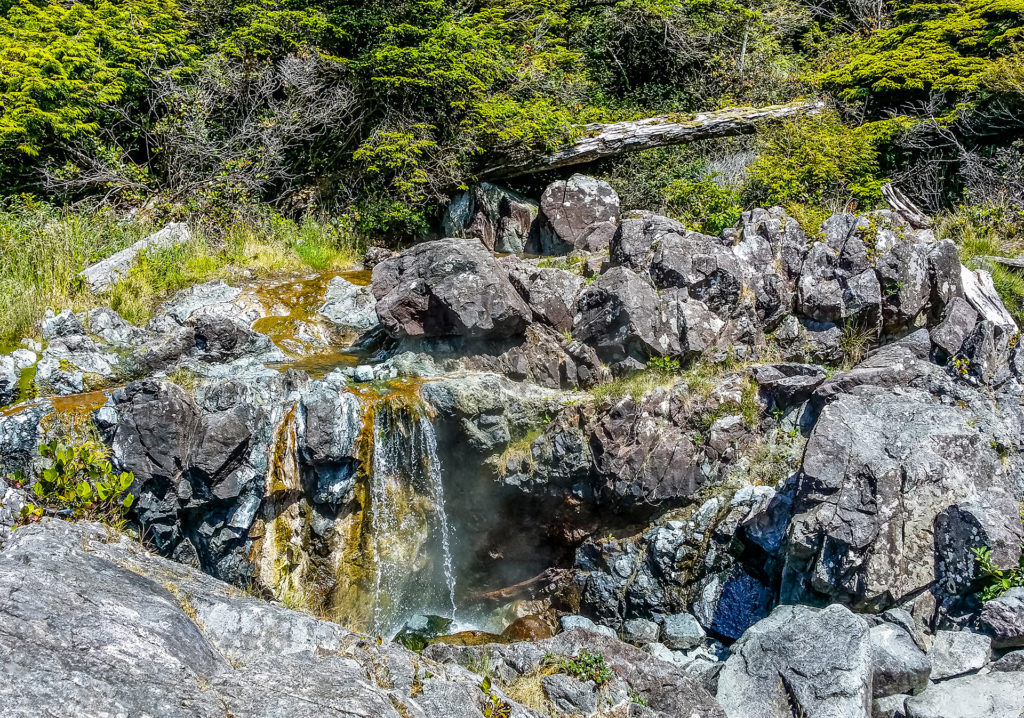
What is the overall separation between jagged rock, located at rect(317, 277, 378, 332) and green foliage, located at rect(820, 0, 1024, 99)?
10.7 metres

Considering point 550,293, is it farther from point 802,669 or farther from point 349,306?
point 802,669

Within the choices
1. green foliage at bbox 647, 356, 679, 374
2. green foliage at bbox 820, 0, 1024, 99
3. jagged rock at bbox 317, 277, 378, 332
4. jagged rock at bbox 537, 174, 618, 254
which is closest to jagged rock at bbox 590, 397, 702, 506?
green foliage at bbox 647, 356, 679, 374

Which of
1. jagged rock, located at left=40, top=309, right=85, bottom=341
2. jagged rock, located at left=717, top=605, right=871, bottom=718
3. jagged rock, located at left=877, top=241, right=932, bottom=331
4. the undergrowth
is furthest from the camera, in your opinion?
the undergrowth

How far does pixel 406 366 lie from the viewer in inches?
343

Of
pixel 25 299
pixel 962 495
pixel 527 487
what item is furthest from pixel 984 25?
pixel 25 299

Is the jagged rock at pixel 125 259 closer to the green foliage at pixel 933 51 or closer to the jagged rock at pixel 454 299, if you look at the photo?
the jagged rock at pixel 454 299

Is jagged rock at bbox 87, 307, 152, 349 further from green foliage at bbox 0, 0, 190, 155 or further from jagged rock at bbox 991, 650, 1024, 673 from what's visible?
jagged rock at bbox 991, 650, 1024, 673

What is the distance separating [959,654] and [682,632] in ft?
8.67

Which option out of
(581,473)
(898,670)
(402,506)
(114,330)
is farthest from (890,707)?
(114,330)

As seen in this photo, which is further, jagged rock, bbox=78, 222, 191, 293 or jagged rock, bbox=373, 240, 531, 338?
jagged rock, bbox=78, 222, 191, 293

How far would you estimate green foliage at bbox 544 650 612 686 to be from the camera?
5.37 m

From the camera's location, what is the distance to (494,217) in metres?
13.0

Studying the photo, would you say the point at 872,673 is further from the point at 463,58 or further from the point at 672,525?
the point at 463,58

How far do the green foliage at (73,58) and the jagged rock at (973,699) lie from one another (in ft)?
46.8
